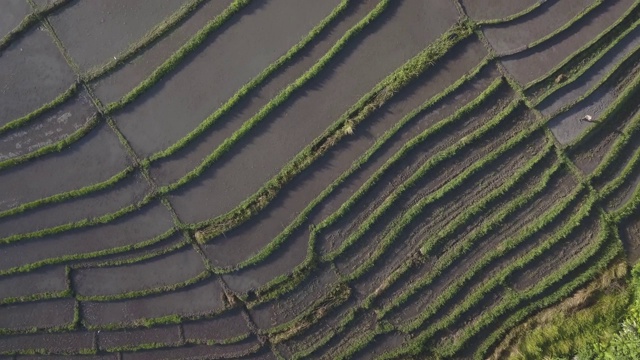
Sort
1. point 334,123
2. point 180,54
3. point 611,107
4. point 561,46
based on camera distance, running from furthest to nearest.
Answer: point 180,54, point 334,123, point 561,46, point 611,107

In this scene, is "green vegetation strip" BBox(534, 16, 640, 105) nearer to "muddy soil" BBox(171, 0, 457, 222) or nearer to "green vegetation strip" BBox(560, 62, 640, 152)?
"green vegetation strip" BBox(560, 62, 640, 152)

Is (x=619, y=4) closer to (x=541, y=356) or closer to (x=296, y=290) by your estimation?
(x=541, y=356)

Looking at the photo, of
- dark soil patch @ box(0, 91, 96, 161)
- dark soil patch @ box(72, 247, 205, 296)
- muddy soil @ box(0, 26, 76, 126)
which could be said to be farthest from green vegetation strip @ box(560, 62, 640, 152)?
muddy soil @ box(0, 26, 76, 126)

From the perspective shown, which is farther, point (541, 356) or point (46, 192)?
point (46, 192)

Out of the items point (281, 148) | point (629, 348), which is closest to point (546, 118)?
point (629, 348)

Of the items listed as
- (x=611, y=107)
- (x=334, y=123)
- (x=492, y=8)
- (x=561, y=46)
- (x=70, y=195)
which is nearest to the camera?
(x=611, y=107)

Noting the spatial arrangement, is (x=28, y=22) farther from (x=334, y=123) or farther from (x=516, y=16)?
(x=516, y=16)

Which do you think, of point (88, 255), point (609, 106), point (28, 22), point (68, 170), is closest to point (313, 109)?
point (68, 170)
